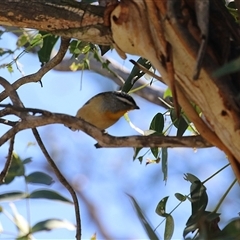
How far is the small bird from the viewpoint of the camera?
64.6 inches

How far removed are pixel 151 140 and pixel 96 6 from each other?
247mm

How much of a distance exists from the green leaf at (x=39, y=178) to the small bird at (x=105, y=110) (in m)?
0.36

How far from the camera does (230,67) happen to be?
647 millimetres

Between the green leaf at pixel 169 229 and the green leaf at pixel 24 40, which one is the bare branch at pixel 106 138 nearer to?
the green leaf at pixel 169 229

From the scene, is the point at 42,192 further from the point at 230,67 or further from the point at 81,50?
the point at 230,67

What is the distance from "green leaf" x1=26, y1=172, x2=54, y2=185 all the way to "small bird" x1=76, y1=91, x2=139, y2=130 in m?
0.36

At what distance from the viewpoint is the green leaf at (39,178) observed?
124 centimetres

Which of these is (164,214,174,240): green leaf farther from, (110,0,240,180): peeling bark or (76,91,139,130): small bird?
(76,91,139,130): small bird

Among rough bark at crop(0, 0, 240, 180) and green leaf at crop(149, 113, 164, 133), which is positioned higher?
green leaf at crop(149, 113, 164, 133)

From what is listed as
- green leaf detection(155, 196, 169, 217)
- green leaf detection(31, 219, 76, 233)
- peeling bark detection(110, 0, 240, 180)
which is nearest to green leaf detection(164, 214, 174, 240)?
green leaf detection(155, 196, 169, 217)

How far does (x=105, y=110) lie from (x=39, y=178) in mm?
421

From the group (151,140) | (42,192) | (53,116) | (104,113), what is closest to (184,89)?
(151,140)

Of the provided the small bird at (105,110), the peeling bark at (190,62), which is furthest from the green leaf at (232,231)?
the small bird at (105,110)

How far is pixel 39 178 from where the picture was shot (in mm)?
1258
